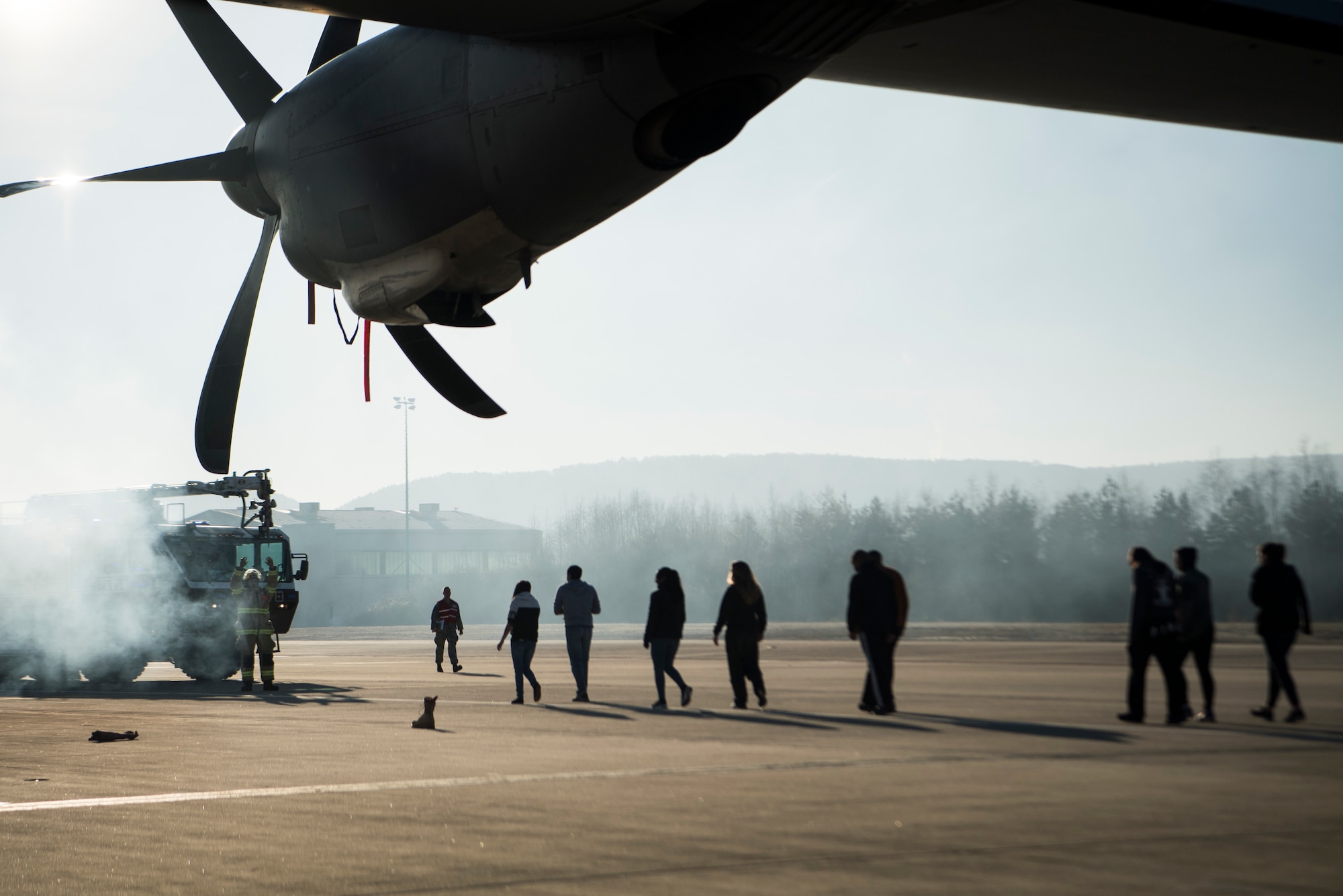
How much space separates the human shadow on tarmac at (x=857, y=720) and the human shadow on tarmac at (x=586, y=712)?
1.51m

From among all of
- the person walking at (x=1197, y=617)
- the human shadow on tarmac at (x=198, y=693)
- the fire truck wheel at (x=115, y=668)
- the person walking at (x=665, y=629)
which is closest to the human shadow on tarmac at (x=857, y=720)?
the person walking at (x=665, y=629)

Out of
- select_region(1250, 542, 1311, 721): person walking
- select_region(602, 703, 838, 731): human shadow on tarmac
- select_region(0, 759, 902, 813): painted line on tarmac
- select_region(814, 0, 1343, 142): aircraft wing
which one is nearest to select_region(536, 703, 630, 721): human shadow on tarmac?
select_region(602, 703, 838, 731): human shadow on tarmac

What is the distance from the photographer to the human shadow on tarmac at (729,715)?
436 inches

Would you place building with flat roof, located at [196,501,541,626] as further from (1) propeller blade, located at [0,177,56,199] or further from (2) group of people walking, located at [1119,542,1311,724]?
(1) propeller blade, located at [0,177,56,199]

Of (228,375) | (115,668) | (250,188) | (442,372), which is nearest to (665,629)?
(442,372)

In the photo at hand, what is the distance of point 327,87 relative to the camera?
486cm

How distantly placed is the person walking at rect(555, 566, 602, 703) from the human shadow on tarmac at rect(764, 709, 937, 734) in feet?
9.02

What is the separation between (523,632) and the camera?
14914 millimetres

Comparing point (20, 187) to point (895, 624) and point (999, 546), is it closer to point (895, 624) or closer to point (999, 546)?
point (895, 624)

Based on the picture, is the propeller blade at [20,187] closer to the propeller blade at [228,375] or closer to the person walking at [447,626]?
the propeller blade at [228,375]

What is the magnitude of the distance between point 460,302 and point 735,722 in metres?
7.38

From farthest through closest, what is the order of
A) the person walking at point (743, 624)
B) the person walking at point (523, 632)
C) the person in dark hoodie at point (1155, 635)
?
the person walking at point (523, 632), the person walking at point (743, 624), the person in dark hoodie at point (1155, 635)

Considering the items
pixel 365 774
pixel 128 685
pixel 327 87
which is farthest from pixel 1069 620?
pixel 327 87

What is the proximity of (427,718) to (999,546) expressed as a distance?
182 feet
